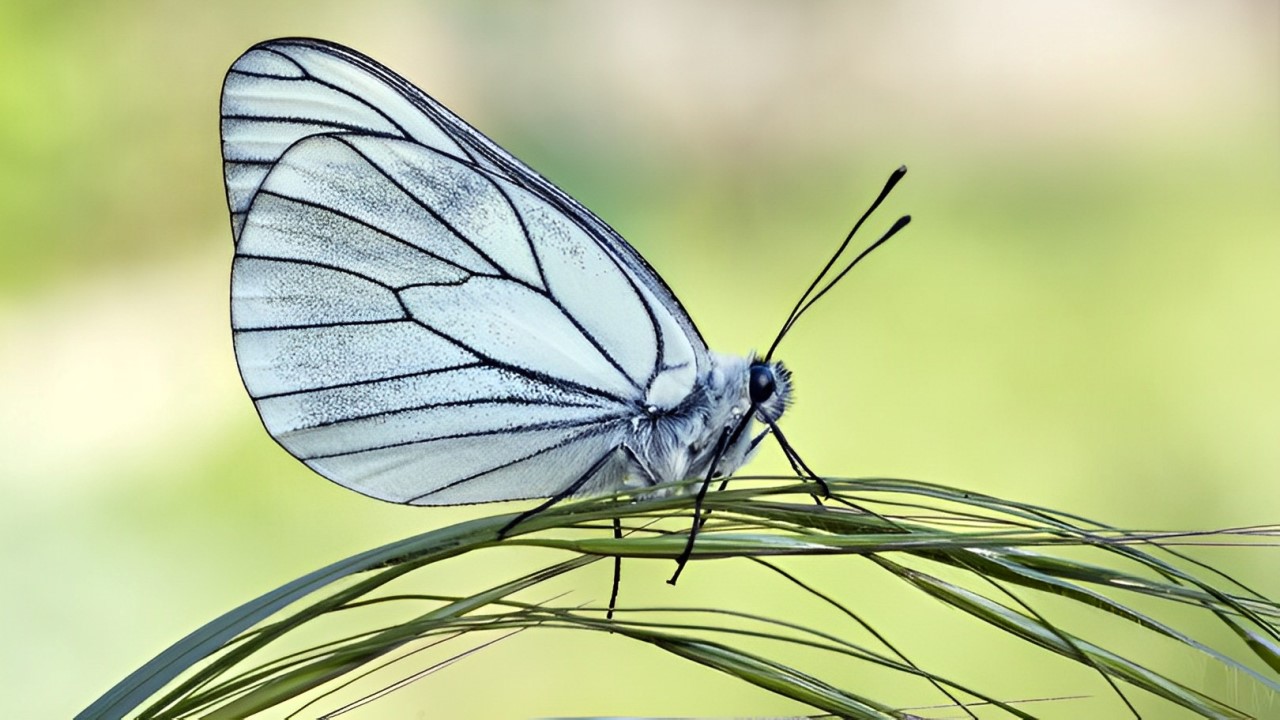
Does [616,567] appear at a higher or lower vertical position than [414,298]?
lower

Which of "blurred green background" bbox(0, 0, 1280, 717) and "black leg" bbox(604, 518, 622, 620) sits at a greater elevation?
"blurred green background" bbox(0, 0, 1280, 717)

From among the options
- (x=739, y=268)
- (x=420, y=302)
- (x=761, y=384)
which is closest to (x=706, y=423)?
(x=761, y=384)

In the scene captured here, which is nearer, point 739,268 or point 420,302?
point 420,302

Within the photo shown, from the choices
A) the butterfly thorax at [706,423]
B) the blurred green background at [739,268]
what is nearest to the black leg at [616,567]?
the butterfly thorax at [706,423]

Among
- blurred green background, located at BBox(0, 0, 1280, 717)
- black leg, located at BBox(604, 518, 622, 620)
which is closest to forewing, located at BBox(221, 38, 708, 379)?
black leg, located at BBox(604, 518, 622, 620)

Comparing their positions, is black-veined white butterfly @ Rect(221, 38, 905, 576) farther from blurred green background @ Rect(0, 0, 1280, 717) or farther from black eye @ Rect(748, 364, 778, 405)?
blurred green background @ Rect(0, 0, 1280, 717)

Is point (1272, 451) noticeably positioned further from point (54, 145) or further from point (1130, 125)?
point (54, 145)

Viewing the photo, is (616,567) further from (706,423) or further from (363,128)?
(363,128)

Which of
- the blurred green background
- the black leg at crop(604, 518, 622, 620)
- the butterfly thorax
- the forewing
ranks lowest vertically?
the black leg at crop(604, 518, 622, 620)

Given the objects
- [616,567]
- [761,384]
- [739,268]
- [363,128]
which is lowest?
[616,567]
